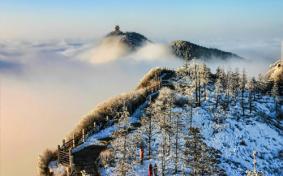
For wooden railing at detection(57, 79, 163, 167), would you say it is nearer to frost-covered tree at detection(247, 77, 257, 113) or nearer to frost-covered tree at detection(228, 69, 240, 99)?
frost-covered tree at detection(228, 69, 240, 99)

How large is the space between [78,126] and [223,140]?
2523 cm

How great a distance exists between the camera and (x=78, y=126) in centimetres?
9094

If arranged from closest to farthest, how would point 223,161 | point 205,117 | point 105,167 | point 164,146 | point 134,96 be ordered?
point 105,167 → point 164,146 → point 223,161 → point 205,117 → point 134,96

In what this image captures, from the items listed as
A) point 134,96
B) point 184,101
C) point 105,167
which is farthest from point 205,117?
point 105,167

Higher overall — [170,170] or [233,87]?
[233,87]

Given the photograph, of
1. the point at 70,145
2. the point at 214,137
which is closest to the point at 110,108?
the point at 70,145

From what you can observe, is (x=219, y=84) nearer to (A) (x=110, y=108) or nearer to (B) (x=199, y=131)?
(B) (x=199, y=131)

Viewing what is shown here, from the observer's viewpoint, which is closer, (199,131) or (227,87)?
(199,131)

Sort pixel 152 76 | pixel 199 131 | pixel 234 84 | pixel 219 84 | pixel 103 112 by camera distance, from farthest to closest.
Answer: pixel 152 76
pixel 234 84
pixel 219 84
pixel 103 112
pixel 199 131

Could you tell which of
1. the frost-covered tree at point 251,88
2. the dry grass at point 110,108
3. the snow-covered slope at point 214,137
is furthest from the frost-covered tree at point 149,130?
the frost-covered tree at point 251,88

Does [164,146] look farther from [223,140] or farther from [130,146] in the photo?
[223,140]

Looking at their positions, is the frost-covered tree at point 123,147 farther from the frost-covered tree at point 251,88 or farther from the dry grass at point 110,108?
the frost-covered tree at point 251,88

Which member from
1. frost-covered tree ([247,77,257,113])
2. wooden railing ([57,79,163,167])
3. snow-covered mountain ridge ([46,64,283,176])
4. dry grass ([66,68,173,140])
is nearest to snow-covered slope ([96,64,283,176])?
snow-covered mountain ridge ([46,64,283,176])

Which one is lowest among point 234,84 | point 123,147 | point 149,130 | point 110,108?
point 123,147
